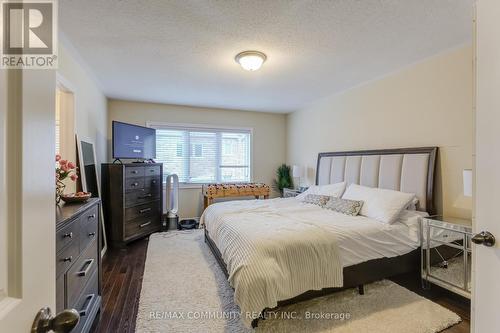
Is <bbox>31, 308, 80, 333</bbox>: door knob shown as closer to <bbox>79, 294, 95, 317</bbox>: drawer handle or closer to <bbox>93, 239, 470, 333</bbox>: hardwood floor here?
<bbox>79, 294, 95, 317</bbox>: drawer handle

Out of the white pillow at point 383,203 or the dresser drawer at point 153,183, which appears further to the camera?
the dresser drawer at point 153,183

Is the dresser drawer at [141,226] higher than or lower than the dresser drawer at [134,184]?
lower

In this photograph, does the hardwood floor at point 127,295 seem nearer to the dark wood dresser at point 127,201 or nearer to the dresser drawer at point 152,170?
the dark wood dresser at point 127,201

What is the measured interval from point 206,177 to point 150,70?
8.84ft

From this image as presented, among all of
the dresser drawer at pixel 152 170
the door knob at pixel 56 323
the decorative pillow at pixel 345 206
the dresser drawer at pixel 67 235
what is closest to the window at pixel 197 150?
the dresser drawer at pixel 152 170

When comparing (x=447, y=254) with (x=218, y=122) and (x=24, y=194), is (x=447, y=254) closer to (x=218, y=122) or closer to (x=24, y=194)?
(x=24, y=194)

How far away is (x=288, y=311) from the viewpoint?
2049 millimetres

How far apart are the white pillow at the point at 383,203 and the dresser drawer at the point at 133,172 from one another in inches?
129

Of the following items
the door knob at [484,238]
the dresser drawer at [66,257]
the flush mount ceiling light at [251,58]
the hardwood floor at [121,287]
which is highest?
the flush mount ceiling light at [251,58]

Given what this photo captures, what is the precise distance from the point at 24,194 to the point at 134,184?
355cm

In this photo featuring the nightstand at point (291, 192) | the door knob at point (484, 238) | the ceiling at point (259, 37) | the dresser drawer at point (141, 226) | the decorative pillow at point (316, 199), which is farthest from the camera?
the nightstand at point (291, 192)

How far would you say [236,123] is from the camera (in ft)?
17.9

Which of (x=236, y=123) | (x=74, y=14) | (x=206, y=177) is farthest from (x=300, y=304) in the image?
(x=236, y=123)

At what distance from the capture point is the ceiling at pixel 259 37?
1870 millimetres
